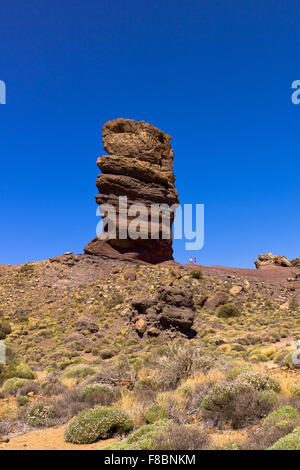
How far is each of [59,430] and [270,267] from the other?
42.3 metres

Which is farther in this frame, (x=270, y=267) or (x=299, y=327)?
(x=270, y=267)

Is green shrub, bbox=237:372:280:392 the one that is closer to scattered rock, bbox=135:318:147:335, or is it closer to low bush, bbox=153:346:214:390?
low bush, bbox=153:346:214:390

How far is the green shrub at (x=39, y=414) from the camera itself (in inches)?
371

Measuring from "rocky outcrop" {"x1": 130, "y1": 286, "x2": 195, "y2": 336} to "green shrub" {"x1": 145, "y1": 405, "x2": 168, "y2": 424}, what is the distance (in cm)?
1583

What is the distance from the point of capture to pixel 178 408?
887 cm

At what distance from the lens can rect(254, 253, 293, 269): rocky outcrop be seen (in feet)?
159

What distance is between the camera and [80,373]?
15.6m

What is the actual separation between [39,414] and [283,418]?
6715 millimetres

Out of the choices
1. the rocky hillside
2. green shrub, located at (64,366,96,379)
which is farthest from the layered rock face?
green shrub, located at (64,366,96,379)

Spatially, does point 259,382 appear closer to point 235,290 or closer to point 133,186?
point 235,290

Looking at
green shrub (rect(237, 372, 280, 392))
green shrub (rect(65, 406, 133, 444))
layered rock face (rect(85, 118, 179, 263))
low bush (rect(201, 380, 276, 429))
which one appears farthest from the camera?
layered rock face (rect(85, 118, 179, 263))

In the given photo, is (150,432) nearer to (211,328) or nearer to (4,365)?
(4,365)

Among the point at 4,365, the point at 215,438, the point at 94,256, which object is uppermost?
the point at 94,256
